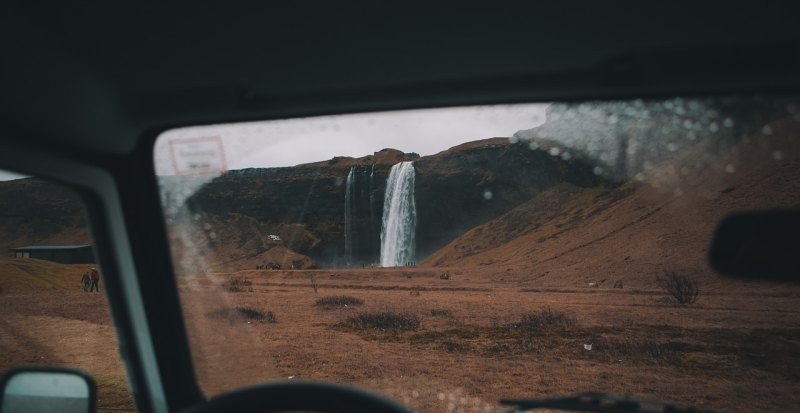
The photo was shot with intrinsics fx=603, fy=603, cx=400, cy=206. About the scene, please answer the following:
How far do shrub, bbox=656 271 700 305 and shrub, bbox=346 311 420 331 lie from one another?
6452 millimetres

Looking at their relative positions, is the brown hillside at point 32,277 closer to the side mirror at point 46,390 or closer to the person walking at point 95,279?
the person walking at point 95,279

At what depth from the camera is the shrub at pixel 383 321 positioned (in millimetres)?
9023

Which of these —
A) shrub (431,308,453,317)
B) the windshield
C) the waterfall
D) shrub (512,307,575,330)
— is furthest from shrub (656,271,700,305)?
the waterfall

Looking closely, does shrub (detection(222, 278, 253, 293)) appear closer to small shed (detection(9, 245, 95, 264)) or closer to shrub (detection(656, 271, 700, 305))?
small shed (detection(9, 245, 95, 264))

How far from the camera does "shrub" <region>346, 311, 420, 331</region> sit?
29.6ft

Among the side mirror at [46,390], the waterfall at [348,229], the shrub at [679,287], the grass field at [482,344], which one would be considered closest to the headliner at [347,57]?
the side mirror at [46,390]

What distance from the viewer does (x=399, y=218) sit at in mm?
5988

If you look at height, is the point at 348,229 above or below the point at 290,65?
below

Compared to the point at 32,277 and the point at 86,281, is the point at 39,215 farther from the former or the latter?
the point at 32,277

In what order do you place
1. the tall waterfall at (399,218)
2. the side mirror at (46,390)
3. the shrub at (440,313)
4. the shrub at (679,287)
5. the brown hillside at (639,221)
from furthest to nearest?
1. the shrub at (679,287)
2. the shrub at (440,313)
3. the brown hillside at (639,221)
4. the tall waterfall at (399,218)
5. the side mirror at (46,390)

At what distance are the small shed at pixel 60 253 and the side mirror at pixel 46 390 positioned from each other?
2.73ft

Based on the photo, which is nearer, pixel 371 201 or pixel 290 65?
pixel 290 65

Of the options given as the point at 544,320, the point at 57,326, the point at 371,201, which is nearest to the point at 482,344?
the point at 544,320

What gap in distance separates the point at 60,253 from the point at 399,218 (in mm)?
3013
